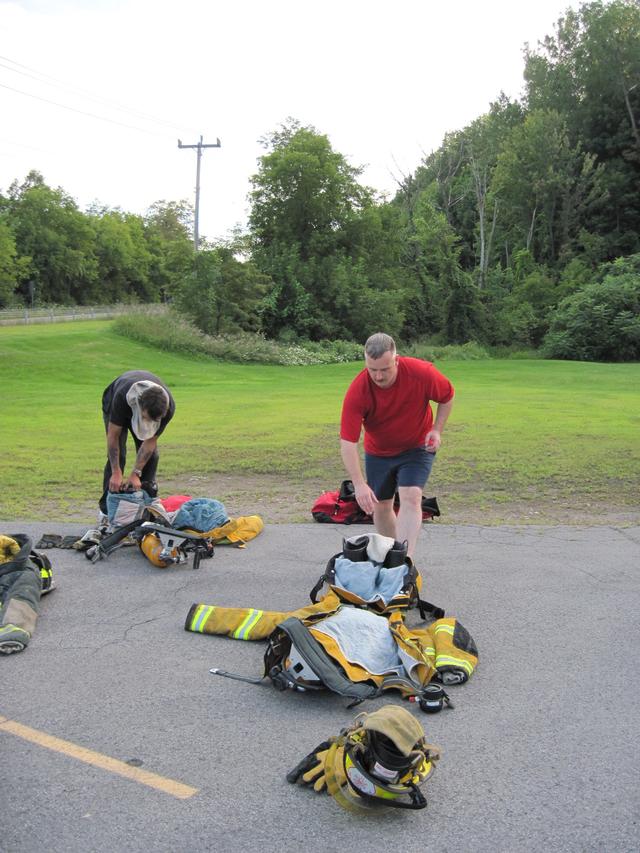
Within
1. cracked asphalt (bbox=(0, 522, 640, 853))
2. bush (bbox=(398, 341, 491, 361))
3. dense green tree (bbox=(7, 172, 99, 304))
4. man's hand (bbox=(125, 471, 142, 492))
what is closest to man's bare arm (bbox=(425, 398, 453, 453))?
cracked asphalt (bbox=(0, 522, 640, 853))

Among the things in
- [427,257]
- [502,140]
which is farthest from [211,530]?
[502,140]

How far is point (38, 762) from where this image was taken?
11.8 ft

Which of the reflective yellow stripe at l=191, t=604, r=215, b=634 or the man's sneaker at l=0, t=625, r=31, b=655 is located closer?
the man's sneaker at l=0, t=625, r=31, b=655

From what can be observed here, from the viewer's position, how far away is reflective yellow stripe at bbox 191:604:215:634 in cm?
520

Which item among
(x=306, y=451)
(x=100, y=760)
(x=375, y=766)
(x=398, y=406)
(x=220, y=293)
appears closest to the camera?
(x=375, y=766)

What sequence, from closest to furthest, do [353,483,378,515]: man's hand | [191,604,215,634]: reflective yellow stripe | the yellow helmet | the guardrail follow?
1. [191,604,215,634]: reflective yellow stripe
2. [353,483,378,515]: man's hand
3. the yellow helmet
4. the guardrail

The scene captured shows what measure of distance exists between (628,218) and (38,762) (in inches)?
2698

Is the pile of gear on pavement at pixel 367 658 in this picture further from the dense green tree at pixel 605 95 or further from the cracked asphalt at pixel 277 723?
the dense green tree at pixel 605 95

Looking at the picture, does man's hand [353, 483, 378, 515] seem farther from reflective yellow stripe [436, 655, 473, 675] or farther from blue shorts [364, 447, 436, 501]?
reflective yellow stripe [436, 655, 473, 675]

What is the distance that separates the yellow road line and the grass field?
4.86 meters

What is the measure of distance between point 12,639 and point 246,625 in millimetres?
1464

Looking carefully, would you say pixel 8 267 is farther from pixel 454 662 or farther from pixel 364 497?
pixel 454 662

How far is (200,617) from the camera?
527cm

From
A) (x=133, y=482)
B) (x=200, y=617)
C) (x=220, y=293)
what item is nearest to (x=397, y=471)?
(x=200, y=617)
